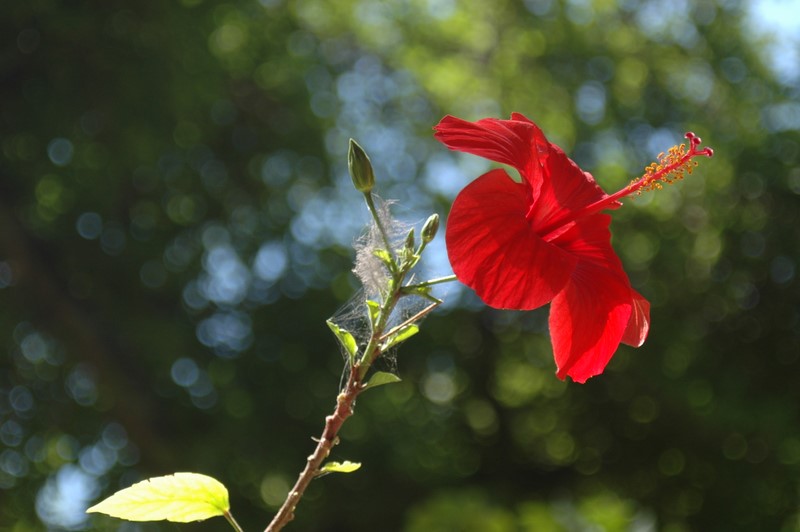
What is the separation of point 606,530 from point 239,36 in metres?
3.34

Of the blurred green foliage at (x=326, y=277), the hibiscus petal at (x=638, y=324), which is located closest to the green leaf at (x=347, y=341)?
the hibiscus petal at (x=638, y=324)

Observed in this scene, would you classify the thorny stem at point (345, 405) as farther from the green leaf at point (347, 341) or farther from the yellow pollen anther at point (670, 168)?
the yellow pollen anther at point (670, 168)

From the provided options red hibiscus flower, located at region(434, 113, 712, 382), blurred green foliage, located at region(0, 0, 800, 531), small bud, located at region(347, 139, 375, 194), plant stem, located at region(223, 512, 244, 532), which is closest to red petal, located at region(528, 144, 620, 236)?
red hibiscus flower, located at region(434, 113, 712, 382)

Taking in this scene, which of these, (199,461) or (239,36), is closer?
(199,461)

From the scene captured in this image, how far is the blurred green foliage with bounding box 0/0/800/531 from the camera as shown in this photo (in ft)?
13.7

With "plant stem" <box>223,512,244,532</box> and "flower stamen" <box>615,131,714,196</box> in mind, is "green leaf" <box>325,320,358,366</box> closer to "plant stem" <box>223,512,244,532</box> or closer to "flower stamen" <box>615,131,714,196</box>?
"plant stem" <box>223,512,244,532</box>

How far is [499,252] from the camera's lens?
52 cm

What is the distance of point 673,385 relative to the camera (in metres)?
4.27

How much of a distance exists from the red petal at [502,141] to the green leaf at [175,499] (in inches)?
9.9

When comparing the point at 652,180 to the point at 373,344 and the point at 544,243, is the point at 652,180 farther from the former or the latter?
the point at 373,344

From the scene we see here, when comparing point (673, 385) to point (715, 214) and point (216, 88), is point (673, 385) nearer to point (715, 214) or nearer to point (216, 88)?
point (715, 214)

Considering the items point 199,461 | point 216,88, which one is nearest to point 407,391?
point 199,461

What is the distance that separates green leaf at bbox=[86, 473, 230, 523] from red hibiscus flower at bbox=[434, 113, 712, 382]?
20 cm

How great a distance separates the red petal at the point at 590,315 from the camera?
57cm
